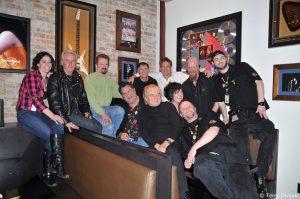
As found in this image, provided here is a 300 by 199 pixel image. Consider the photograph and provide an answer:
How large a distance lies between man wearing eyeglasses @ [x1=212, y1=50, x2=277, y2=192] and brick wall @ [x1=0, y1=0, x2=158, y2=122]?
8.06 ft

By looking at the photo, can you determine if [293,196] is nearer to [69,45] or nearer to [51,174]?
[51,174]

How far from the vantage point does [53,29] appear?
4.22 metres

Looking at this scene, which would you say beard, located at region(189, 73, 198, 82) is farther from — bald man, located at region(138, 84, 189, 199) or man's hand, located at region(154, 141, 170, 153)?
man's hand, located at region(154, 141, 170, 153)

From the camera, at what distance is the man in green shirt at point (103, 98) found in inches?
130

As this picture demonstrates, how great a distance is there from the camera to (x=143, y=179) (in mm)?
1659

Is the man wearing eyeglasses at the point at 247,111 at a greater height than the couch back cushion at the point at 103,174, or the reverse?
the man wearing eyeglasses at the point at 247,111

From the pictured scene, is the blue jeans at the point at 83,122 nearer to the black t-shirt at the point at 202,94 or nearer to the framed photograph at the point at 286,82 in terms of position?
the black t-shirt at the point at 202,94

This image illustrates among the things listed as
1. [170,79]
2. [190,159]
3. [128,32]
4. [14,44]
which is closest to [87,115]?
[190,159]

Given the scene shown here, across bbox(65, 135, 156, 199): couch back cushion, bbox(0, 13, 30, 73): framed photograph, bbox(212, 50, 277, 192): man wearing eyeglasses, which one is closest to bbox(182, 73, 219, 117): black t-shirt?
bbox(212, 50, 277, 192): man wearing eyeglasses

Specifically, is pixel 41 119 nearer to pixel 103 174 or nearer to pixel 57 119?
pixel 57 119

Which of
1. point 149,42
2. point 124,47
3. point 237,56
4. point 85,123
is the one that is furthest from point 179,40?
point 85,123

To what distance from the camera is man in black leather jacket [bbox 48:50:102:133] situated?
267 centimetres

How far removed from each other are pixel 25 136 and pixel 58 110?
1.03 meters

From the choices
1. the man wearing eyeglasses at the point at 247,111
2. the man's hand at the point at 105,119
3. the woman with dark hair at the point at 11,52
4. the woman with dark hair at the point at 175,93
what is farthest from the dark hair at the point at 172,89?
the woman with dark hair at the point at 11,52
